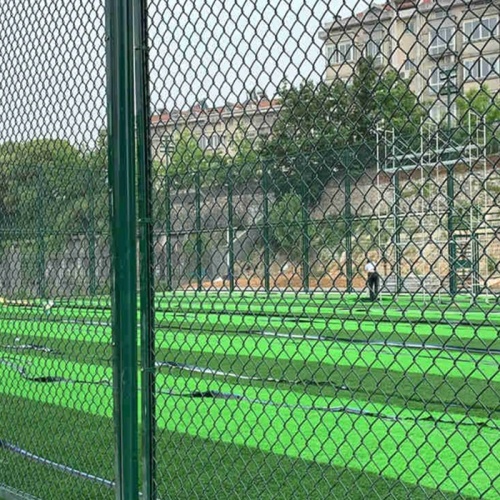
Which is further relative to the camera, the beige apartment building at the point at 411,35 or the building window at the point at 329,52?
the building window at the point at 329,52

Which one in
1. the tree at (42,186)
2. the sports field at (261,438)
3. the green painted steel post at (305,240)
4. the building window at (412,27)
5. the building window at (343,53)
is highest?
the building window at (412,27)

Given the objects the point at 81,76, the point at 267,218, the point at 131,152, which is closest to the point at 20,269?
the point at 81,76

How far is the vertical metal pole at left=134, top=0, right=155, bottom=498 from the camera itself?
8.51 feet

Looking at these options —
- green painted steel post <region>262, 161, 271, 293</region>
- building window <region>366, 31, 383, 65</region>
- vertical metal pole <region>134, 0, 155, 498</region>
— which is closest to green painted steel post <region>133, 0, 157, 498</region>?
vertical metal pole <region>134, 0, 155, 498</region>

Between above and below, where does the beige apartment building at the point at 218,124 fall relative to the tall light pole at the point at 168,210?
above

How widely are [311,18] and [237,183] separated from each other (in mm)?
678

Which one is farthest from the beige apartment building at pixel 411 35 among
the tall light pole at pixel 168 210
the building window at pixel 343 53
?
the tall light pole at pixel 168 210

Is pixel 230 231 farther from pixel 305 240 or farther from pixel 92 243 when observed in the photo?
pixel 92 243

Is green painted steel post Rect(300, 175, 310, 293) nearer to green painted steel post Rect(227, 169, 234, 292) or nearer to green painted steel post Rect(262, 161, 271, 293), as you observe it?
green painted steel post Rect(262, 161, 271, 293)

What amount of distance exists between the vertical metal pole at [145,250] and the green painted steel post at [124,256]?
1.1 inches

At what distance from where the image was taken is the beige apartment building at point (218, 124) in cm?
244

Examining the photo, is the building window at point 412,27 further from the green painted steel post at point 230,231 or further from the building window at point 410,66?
the green painted steel post at point 230,231

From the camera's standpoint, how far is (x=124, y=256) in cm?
261

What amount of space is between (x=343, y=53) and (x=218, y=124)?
0.55 meters
